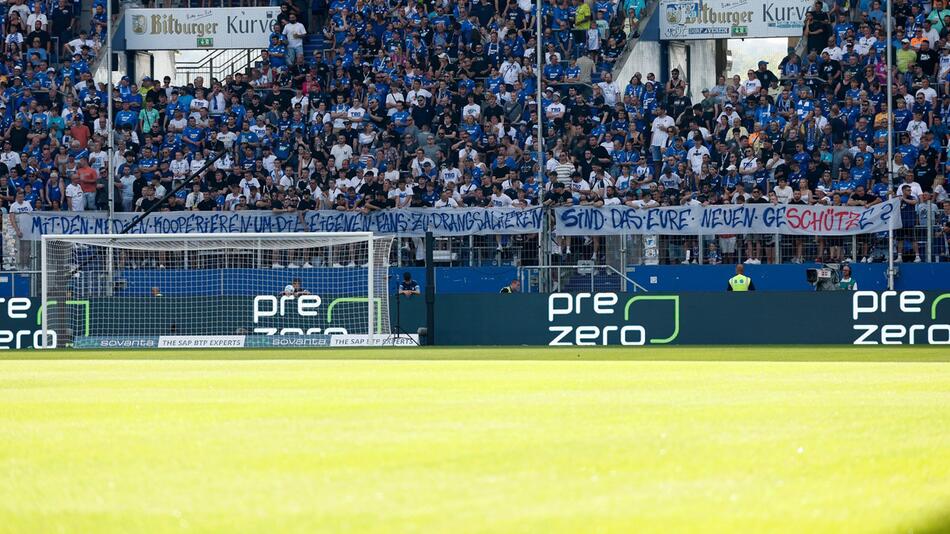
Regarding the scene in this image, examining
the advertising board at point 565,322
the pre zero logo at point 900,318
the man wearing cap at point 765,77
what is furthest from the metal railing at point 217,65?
the pre zero logo at point 900,318

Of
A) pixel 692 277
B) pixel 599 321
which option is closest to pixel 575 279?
pixel 599 321

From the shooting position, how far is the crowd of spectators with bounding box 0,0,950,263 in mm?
29875

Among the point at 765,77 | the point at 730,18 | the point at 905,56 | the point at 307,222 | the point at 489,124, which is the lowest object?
the point at 307,222

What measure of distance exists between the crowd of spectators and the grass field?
1778 centimetres

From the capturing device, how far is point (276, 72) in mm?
35906

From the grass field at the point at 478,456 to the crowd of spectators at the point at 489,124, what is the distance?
700 inches

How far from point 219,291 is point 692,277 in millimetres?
9130

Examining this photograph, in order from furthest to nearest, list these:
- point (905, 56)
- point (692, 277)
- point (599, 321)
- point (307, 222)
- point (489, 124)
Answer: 1. point (489, 124)
2. point (905, 56)
3. point (307, 222)
4. point (692, 277)
5. point (599, 321)

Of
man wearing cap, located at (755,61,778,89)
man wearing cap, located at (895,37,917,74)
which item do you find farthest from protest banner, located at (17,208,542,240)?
man wearing cap, located at (895,37,917,74)

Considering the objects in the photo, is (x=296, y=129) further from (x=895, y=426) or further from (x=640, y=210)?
(x=895, y=426)

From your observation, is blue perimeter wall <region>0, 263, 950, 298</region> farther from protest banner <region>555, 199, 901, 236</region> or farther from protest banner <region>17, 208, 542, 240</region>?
protest banner <region>17, 208, 542, 240</region>

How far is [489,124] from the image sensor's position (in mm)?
32562

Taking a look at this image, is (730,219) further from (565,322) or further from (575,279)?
(565,322)

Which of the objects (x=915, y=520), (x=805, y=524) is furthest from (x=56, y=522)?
(x=915, y=520)
